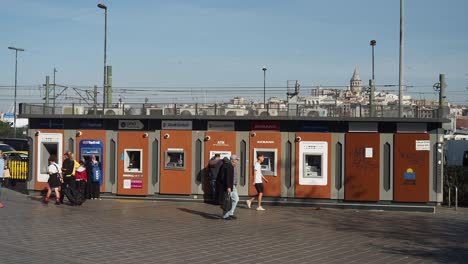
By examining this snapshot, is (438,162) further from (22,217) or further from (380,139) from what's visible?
(22,217)

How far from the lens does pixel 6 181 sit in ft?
80.7

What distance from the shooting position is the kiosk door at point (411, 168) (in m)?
17.0

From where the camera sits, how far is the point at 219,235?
40.1 ft

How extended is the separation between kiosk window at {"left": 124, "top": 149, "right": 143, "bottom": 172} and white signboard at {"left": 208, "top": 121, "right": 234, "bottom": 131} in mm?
2447

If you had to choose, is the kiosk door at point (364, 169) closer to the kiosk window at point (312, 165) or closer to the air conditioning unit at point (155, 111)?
the kiosk window at point (312, 165)

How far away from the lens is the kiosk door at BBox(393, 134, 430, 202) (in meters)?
17.0

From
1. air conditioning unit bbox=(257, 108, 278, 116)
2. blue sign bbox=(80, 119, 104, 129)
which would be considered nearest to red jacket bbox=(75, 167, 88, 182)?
blue sign bbox=(80, 119, 104, 129)

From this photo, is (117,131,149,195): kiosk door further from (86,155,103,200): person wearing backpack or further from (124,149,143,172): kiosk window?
(86,155,103,200): person wearing backpack

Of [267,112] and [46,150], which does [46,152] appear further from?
[267,112]

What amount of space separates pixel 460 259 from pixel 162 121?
11.0 m

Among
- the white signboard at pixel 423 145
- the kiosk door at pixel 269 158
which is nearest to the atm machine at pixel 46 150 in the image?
the kiosk door at pixel 269 158

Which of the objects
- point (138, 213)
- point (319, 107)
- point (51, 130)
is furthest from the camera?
point (51, 130)

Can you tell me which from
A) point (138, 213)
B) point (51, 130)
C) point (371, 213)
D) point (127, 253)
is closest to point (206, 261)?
point (127, 253)

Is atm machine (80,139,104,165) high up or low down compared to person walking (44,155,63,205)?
up
